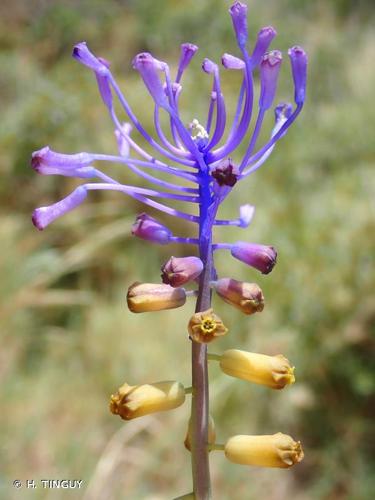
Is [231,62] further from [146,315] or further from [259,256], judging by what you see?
[146,315]

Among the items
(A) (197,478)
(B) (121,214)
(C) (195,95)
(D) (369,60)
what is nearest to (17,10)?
(C) (195,95)

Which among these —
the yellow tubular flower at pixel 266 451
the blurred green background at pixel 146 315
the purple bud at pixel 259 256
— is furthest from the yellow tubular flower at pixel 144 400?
the blurred green background at pixel 146 315

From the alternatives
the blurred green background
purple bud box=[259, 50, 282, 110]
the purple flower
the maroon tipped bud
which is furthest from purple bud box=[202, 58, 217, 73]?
the blurred green background

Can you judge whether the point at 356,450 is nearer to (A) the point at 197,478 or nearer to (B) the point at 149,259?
(B) the point at 149,259

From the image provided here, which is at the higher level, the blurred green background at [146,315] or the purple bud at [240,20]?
the purple bud at [240,20]

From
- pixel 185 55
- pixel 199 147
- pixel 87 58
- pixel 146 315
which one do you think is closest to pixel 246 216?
pixel 199 147

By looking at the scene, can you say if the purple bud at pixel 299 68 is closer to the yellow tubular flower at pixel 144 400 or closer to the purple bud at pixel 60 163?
the purple bud at pixel 60 163
